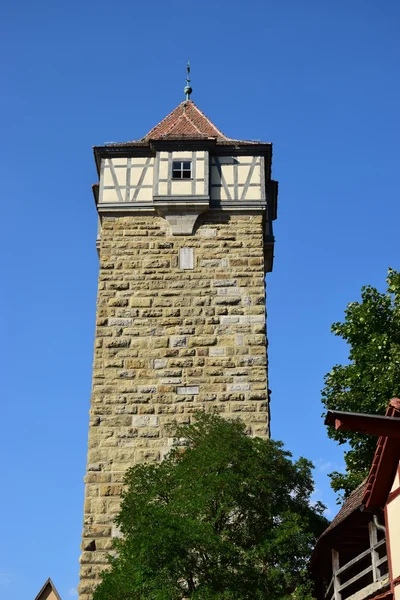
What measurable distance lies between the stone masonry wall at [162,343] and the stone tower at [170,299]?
18mm

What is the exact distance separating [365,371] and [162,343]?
415 cm

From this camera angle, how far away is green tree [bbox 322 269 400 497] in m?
16.8

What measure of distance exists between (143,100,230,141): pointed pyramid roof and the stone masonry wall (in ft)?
6.53

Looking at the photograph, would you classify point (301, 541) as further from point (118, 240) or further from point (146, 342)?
point (118, 240)

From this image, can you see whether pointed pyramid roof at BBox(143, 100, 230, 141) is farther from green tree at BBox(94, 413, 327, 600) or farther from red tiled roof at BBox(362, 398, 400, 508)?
red tiled roof at BBox(362, 398, 400, 508)

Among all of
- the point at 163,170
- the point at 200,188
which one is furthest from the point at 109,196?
the point at 200,188

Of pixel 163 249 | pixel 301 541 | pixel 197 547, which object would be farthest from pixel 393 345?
pixel 197 547

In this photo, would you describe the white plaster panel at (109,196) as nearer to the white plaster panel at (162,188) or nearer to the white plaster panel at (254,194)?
the white plaster panel at (162,188)

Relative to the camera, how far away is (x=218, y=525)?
11.7 meters

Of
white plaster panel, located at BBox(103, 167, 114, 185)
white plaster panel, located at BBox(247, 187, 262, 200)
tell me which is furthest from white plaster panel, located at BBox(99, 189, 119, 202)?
white plaster panel, located at BBox(247, 187, 262, 200)

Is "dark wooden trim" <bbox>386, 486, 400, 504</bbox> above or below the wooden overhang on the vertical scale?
below

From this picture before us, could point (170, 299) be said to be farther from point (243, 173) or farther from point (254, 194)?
point (243, 173)

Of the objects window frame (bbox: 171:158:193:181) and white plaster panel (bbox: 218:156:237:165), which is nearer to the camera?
window frame (bbox: 171:158:193:181)

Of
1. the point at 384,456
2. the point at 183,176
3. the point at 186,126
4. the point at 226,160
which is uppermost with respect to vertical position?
the point at 186,126
